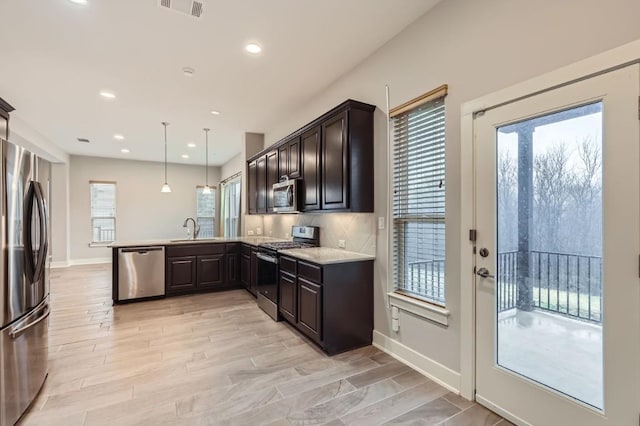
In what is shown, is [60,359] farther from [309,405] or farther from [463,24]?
[463,24]

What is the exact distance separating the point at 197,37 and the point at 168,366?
3.03 metres

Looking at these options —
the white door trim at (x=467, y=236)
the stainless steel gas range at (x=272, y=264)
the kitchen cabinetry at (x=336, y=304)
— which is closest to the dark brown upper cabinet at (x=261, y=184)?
the stainless steel gas range at (x=272, y=264)

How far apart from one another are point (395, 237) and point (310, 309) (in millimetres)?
1122

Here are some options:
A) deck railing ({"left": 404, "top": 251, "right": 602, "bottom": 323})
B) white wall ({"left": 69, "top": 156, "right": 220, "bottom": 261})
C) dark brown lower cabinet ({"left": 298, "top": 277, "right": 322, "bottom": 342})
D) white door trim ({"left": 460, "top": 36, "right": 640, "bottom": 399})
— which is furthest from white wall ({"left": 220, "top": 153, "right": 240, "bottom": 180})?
deck railing ({"left": 404, "top": 251, "right": 602, "bottom": 323})

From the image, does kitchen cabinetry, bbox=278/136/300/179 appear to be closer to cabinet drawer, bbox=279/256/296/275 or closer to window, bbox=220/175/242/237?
cabinet drawer, bbox=279/256/296/275

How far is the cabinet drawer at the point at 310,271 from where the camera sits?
2953mm

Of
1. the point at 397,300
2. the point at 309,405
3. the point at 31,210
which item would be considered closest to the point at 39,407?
the point at 31,210

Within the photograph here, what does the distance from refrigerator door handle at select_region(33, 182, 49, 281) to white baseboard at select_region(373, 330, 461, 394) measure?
2.88m

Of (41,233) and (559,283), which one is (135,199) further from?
(559,283)

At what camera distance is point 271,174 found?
16.0 feet

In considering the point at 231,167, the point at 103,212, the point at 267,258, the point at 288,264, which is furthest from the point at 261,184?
the point at 103,212

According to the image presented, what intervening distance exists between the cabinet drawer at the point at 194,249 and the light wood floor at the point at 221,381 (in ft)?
4.57

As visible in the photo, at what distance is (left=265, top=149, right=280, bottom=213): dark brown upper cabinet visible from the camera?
15.4 ft

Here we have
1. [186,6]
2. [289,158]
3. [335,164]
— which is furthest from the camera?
[289,158]
